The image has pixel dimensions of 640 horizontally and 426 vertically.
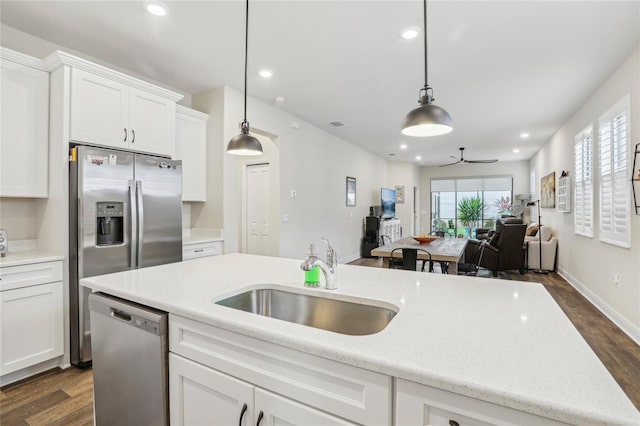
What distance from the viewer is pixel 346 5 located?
2.39m

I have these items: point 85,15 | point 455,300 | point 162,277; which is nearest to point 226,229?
point 162,277

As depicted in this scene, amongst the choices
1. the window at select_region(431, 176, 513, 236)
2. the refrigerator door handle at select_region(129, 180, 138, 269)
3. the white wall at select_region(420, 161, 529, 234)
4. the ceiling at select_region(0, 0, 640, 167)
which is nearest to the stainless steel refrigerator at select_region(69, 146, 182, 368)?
the refrigerator door handle at select_region(129, 180, 138, 269)

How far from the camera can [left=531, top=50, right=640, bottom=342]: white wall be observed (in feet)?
9.89

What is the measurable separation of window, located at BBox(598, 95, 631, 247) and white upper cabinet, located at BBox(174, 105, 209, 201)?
4.48 m

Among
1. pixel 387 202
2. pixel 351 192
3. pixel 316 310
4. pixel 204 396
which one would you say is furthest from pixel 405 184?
pixel 204 396

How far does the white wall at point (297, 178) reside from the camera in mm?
3881

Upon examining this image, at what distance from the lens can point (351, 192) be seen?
290 inches

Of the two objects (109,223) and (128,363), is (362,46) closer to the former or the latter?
(109,223)

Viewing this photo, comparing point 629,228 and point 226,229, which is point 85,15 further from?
point 629,228

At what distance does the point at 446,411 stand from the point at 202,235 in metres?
3.64

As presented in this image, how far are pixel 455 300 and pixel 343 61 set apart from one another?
109 inches

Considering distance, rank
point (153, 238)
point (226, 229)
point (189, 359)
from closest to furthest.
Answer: point (189, 359)
point (153, 238)
point (226, 229)

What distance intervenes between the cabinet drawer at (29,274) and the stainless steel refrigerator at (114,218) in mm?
103

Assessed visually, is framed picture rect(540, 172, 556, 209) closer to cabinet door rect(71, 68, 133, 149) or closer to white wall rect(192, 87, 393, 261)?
white wall rect(192, 87, 393, 261)
